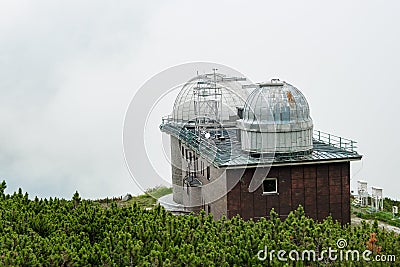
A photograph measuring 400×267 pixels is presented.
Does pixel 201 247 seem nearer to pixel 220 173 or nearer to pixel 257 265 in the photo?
pixel 257 265

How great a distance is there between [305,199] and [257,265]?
9759 mm

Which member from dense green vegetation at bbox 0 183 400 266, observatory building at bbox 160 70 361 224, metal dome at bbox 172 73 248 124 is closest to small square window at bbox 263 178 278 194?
observatory building at bbox 160 70 361 224

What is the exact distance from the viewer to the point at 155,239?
571 inches

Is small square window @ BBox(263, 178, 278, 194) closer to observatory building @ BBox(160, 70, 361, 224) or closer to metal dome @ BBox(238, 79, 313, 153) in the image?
observatory building @ BBox(160, 70, 361, 224)

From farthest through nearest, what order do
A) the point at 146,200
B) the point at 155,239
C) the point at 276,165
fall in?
the point at 146,200, the point at 276,165, the point at 155,239

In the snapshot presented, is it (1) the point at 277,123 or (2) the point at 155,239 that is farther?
(1) the point at 277,123

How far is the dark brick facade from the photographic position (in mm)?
21922

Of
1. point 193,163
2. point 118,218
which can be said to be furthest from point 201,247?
point 193,163

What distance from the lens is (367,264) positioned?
43.8 ft

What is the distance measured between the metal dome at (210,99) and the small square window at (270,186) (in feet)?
17.6

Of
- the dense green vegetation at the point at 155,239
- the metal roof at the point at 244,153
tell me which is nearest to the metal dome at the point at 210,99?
the metal roof at the point at 244,153

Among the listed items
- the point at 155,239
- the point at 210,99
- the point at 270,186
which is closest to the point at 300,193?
the point at 270,186

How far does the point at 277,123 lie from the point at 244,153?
71.9 inches

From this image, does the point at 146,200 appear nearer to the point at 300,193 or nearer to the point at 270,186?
the point at 270,186
